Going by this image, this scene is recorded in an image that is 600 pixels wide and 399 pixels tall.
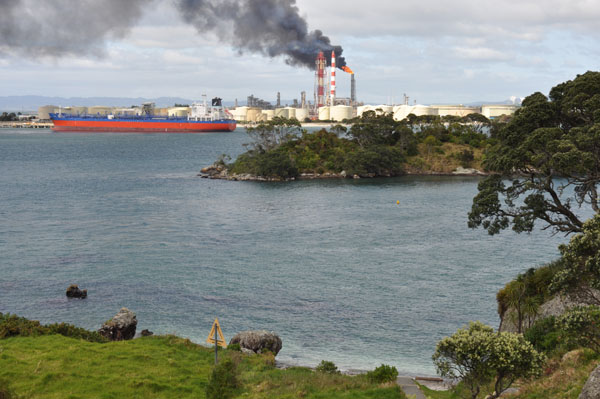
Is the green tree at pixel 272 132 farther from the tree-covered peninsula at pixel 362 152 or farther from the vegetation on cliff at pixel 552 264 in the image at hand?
the vegetation on cliff at pixel 552 264

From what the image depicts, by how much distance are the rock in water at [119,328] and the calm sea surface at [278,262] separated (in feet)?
9.34

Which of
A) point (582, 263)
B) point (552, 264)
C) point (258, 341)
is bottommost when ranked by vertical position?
point (258, 341)

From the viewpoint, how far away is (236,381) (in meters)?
18.4

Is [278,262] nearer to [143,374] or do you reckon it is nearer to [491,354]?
[143,374]

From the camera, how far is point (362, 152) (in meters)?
88.3

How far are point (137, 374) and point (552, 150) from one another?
18.7m

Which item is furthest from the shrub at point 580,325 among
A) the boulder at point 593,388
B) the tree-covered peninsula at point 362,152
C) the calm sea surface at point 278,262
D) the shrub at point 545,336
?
the tree-covered peninsula at point 362,152

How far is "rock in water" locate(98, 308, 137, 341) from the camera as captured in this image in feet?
83.8

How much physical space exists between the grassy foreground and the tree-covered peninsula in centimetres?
6416

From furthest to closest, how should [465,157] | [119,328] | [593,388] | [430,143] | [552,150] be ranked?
1. [430,143]
2. [465,157]
3. [119,328]
4. [552,150]
5. [593,388]

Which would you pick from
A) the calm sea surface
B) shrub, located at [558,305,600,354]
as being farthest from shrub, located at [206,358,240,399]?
shrub, located at [558,305,600,354]

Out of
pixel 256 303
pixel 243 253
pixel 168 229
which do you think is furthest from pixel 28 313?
pixel 168 229

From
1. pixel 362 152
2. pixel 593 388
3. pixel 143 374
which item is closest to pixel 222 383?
pixel 143 374

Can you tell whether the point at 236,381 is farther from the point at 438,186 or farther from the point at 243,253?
the point at 438,186
